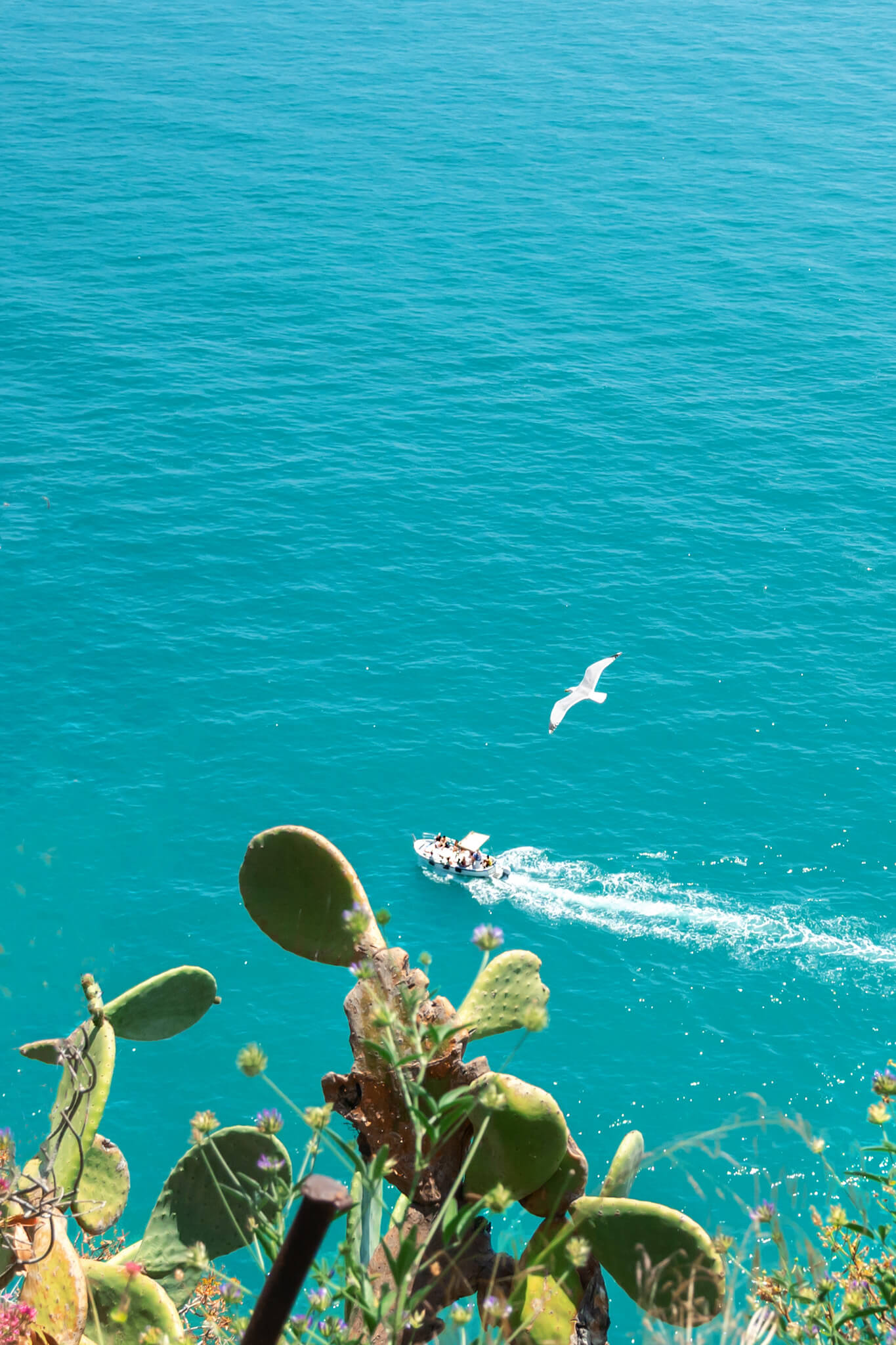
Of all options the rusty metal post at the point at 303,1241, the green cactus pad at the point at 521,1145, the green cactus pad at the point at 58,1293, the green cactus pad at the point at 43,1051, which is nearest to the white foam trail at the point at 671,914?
the green cactus pad at the point at 43,1051

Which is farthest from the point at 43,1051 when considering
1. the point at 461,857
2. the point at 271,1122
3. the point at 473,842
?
the point at 473,842

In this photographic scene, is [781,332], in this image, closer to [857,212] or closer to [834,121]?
[857,212]

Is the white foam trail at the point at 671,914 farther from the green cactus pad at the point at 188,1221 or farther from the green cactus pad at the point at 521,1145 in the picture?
the green cactus pad at the point at 521,1145

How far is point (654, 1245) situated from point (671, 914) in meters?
38.4

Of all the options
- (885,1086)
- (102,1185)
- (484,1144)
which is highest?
(885,1086)

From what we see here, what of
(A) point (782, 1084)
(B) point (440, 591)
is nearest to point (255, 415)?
(B) point (440, 591)

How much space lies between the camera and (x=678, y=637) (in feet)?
197

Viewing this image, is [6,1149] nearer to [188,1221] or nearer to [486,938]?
[188,1221]

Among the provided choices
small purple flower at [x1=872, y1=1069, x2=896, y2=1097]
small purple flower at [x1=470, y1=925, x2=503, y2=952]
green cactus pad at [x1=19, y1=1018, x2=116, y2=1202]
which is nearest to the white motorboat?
green cactus pad at [x1=19, y1=1018, x2=116, y2=1202]

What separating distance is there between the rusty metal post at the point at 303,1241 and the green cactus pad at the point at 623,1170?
6048mm

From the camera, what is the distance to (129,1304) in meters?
9.45

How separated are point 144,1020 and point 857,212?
102278 millimetres

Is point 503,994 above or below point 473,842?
above

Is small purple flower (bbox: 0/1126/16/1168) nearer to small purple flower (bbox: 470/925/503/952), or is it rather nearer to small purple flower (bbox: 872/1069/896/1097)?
small purple flower (bbox: 470/925/503/952)
